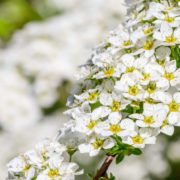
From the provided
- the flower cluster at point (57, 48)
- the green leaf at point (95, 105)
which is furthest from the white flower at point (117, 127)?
the flower cluster at point (57, 48)

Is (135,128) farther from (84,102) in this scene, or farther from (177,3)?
(177,3)

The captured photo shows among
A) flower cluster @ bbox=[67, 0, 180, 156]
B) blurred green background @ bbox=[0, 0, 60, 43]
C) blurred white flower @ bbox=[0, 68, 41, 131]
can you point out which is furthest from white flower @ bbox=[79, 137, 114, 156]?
blurred green background @ bbox=[0, 0, 60, 43]

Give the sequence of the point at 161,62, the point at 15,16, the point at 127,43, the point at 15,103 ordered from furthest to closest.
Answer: the point at 15,16
the point at 15,103
the point at 127,43
the point at 161,62

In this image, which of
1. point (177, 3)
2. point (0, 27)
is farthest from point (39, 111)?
point (177, 3)

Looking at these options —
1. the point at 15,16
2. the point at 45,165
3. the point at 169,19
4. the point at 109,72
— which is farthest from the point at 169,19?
the point at 15,16

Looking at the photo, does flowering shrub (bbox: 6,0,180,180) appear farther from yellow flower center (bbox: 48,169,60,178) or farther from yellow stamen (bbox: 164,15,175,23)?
yellow flower center (bbox: 48,169,60,178)

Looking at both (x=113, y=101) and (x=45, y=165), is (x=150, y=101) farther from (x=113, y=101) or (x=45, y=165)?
(x=45, y=165)
